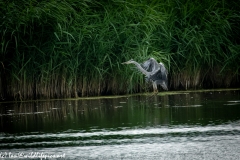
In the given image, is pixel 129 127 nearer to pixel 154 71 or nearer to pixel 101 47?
pixel 154 71

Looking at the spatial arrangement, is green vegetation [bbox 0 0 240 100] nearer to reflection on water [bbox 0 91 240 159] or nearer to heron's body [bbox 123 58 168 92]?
heron's body [bbox 123 58 168 92]

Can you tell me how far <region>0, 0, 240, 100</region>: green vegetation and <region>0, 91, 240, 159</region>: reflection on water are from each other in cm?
65

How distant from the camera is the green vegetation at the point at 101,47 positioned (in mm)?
17578

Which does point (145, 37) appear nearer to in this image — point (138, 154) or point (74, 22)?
point (74, 22)

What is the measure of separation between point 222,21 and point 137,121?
5986 millimetres

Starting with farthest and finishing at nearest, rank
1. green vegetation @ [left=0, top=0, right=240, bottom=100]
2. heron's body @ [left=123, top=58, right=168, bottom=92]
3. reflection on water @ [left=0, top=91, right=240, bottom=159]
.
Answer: green vegetation @ [left=0, top=0, right=240, bottom=100] < heron's body @ [left=123, top=58, right=168, bottom=92] < reflection on water @ [left=0, top=91, right=240, bottom=159]

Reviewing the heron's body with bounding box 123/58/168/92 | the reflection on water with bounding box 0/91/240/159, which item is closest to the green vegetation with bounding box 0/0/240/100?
the heron's body with bounding box 123/58/168/92

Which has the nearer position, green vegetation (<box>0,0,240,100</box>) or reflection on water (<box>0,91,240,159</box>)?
reflection on water (<box>0,91,240,159</box>)

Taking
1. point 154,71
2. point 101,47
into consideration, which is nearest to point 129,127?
point 154,71

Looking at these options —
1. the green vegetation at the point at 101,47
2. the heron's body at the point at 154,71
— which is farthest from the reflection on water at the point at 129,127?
the green vegetation at the point at 101,47

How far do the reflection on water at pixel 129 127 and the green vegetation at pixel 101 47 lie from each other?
65cm

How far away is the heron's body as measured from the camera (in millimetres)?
Result: 16797

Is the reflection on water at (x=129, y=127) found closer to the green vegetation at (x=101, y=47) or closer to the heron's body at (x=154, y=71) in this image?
the heron's body at (x=154, y=71)

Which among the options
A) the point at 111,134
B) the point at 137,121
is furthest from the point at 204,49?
the point at 111,134
